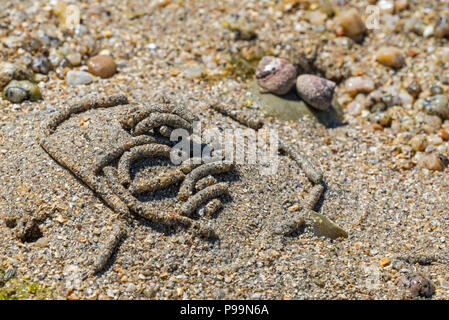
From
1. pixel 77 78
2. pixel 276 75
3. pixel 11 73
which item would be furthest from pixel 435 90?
pixel 11 73

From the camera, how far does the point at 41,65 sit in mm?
7215

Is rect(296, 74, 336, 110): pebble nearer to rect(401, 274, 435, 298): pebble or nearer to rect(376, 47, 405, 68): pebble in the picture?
rect(376, 47, 405, 68): pebble

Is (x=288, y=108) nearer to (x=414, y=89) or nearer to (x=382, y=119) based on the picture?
(x=382, y=119)

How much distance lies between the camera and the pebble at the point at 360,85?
309 inches

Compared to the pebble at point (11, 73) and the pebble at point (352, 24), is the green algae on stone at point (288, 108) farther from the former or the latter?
the pebble at point (11, 73)

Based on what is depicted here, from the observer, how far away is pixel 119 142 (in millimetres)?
5633

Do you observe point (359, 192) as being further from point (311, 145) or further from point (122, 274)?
point (122, 274)

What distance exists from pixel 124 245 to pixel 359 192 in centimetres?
304

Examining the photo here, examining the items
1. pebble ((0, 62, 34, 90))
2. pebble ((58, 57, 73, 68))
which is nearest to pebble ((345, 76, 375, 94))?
A: pebble ((58, 57, 73, 68))

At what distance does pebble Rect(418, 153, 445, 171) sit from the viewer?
265 inches

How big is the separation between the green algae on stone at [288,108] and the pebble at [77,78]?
7.73ft

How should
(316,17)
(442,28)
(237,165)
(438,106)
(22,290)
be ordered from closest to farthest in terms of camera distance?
(22,290) < (237,165) < (438,106) < (442,28) < (316,17)

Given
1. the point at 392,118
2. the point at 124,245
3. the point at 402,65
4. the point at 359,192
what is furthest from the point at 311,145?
the point at 124,245

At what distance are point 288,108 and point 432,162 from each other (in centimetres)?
209
